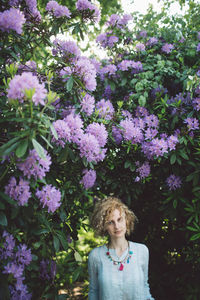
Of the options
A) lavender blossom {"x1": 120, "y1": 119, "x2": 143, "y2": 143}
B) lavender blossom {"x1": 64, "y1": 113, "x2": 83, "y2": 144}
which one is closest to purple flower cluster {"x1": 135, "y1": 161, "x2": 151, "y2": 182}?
lavender blossom {"x1": 120, "y1": 119, "x2": 143, "y2": 143}

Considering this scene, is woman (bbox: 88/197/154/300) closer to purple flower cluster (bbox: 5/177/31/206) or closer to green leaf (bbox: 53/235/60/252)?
green leaf (bbox: 53/235/60/252)

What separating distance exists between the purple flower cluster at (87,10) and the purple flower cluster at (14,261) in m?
1.92

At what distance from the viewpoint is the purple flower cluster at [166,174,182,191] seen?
7.35ft

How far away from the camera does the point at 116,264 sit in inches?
69.5

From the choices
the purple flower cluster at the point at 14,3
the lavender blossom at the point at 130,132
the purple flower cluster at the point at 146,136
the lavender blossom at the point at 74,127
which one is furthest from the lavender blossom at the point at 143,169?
the purple flower cluster at the point at 14,3

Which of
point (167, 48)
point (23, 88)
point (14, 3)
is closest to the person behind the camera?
point (23, 88)

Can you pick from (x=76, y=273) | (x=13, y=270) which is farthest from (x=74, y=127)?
(x=76, y=273)

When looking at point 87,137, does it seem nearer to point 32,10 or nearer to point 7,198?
point 7,198

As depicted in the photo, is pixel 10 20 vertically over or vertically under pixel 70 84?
over

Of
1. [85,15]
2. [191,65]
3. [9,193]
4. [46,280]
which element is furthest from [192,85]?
[46,280]

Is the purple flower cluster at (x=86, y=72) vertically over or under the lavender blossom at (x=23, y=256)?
over

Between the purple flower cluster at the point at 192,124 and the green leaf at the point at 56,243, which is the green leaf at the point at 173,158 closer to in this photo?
the purple flower cluster at the point at 192,124

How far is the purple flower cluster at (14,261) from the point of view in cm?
153

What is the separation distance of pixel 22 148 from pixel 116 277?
112cm
